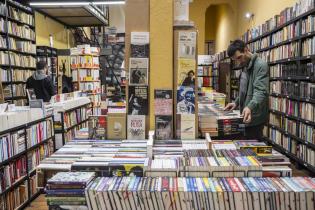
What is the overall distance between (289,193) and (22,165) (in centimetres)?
331

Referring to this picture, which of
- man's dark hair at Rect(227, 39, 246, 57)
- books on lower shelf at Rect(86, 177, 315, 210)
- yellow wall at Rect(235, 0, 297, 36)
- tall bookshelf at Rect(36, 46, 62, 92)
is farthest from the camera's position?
tall bookshelf at Rect(36, 46, 62, 92)

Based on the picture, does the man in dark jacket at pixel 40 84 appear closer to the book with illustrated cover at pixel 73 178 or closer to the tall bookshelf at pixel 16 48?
A: the tall bookshelf at pixel 16 48

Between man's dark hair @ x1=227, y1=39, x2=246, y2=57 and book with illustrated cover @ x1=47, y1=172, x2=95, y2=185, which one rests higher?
man's dark hair @ x1=227, y1=39, x2=246, y2=57

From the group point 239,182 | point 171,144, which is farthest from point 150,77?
point 239,182

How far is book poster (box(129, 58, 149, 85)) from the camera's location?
2400 mm

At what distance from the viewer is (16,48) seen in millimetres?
7344

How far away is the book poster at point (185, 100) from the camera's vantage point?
94.1 inches

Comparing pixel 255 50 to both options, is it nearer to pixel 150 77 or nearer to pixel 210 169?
pixel 150 77

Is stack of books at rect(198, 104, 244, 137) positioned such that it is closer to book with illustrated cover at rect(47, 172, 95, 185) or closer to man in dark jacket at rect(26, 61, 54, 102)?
book with illustrated cover at rect(47, 172, 95, 185)

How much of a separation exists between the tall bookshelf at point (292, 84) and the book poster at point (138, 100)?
330 centimetres

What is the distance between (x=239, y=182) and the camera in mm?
Result: 1623

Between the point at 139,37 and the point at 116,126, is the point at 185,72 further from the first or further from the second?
the point at 116,126

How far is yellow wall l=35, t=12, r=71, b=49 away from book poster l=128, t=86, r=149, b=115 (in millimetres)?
7529

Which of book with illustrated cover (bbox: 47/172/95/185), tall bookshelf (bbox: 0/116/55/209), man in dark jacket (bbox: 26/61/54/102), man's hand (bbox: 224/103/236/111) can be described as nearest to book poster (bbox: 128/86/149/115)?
book with illustrated cover (bbox: 47/172/95/185)
